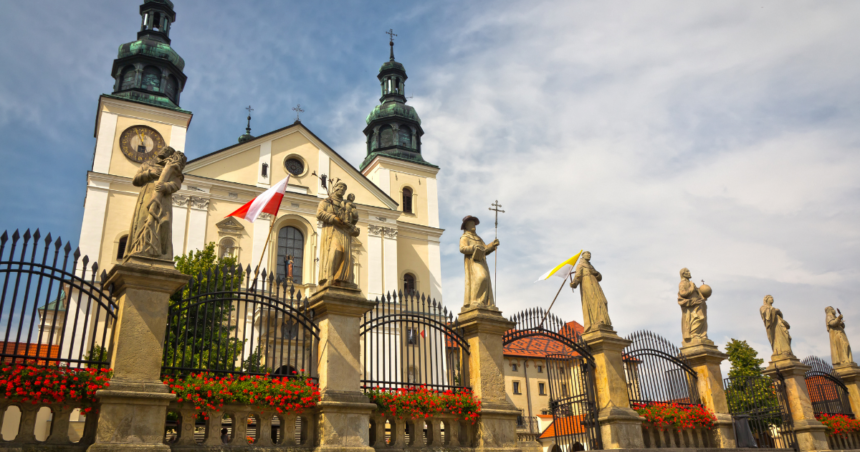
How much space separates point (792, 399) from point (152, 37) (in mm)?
34422

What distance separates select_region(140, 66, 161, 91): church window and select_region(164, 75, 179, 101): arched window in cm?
50

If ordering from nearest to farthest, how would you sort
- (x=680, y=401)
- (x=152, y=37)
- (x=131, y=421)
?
1. (x=131, y=421)
2. (x=680, y=401)
3. (x=152, y=37)

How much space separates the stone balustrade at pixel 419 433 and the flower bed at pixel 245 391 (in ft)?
4.30

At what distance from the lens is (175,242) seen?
27.8 m

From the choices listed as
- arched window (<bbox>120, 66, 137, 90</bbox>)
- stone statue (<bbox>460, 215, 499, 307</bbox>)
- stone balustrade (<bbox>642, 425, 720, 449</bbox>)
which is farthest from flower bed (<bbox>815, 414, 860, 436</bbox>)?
arched window (<bbox>120, 66, 137, 90</bbox>)

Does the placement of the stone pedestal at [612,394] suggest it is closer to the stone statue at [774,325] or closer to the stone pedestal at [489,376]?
the stone pedestal at [489,376]

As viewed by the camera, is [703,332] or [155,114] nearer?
[703,332]

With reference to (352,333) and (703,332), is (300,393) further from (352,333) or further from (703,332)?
(703,332)

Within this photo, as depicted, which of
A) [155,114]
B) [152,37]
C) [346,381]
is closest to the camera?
[346,381]

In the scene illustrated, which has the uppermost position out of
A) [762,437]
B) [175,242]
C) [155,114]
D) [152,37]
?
[152,37]

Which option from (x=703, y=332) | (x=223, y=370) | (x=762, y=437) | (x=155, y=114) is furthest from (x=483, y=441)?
(x=155, y=114)

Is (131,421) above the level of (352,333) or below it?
below

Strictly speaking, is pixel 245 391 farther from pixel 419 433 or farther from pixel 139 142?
pixel 139 142

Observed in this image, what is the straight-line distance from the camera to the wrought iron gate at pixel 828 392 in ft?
57.6
